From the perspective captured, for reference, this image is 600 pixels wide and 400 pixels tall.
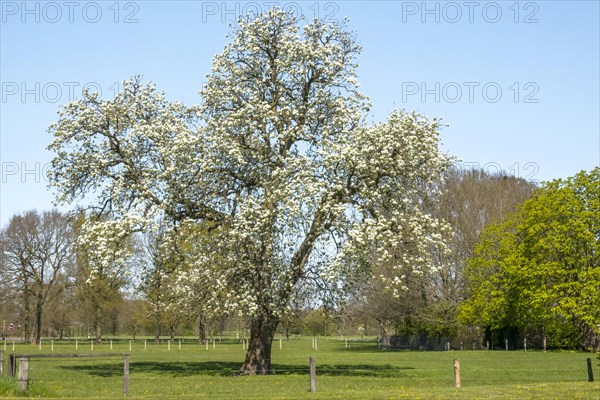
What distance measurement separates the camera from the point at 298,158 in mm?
33875

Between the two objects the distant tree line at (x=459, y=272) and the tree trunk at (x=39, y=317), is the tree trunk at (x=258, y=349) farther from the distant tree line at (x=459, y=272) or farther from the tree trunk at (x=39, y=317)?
the tree trunk at (x=39, y=317)

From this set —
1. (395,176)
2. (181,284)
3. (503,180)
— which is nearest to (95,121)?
(181,284)

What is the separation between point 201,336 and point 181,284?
68.9m

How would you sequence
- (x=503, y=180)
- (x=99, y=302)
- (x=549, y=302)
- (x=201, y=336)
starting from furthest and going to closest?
(x=201, y=336) < (x=99, y=302) < (x=503, y=180) < (x=549, y=302)

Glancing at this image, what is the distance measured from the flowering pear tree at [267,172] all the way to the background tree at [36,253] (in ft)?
175

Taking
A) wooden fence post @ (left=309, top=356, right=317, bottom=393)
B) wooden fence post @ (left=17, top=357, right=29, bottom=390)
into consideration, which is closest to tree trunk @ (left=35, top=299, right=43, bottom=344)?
wooden fence post @ (left=17, top=357, right=29, bottom=390)

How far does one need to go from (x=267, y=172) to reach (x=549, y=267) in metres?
31.6

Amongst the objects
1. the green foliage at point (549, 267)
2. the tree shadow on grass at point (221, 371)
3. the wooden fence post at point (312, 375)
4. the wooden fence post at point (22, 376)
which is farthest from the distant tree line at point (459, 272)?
the wooden fence post at point (22, 376)

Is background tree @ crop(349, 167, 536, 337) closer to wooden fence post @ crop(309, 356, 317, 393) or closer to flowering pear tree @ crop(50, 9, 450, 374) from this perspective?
flowering pear tree @ crop(50, 9, 450, 374)

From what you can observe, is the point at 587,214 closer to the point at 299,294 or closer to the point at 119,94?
the point at 299,294

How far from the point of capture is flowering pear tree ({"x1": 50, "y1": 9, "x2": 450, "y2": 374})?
3375cm

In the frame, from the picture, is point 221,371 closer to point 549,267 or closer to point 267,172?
point 267,172

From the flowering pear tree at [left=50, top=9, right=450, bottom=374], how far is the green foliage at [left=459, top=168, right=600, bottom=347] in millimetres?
24786

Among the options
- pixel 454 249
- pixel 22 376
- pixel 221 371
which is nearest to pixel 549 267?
pixel 454 249
